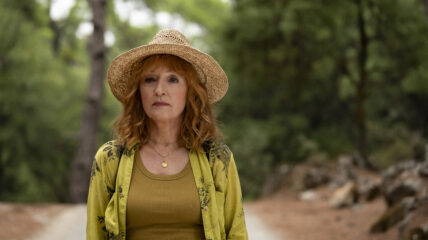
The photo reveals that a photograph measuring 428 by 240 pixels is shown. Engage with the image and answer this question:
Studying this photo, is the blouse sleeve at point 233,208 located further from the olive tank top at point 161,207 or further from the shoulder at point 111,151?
the shoulder at point 111,151

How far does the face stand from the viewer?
2.33 m

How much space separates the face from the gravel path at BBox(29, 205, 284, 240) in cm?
471

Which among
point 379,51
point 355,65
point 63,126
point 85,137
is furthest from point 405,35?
point 63,126

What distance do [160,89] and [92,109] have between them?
10173 millimetres

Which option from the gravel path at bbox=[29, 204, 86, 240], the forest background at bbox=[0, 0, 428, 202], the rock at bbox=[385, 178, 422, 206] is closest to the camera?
the rock at bbox=[385, 178, 422, 206]

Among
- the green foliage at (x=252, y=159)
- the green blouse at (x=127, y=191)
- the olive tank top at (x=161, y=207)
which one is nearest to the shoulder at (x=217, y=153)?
the green blouse at (x=127, y=191)

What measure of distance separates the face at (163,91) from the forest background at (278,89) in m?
9.42

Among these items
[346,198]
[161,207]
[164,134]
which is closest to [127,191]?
[161,207]

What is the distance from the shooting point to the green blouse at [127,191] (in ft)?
7.30

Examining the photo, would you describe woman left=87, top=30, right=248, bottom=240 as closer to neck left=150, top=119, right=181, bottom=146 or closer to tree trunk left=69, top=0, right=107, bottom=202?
neck left=150, top=119, right=181, bottom=146

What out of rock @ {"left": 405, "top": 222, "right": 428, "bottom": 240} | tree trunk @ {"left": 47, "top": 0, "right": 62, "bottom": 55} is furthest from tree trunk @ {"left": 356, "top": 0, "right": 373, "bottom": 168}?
tree trunk @ {"left": 47, "top": 0, "right": 62, "bottom": 55}

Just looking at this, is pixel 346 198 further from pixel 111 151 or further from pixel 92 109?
pixel 92 109

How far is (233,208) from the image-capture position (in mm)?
2430

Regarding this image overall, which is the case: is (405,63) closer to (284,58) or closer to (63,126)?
(284,58)
